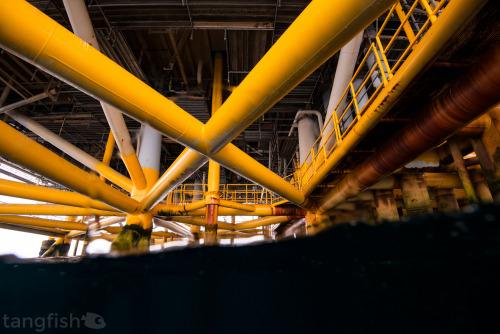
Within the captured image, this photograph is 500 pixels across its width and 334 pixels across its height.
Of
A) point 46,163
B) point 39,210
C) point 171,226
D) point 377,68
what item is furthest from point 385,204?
point 39,210

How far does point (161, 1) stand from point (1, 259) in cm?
932

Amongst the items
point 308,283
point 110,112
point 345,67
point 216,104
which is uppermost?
point 216,104

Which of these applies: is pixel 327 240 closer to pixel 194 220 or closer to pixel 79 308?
pixel 194 220

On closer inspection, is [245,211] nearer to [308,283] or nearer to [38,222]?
[308,283]

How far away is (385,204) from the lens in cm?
755

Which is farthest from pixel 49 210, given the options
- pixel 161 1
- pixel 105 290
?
pixel 161 1

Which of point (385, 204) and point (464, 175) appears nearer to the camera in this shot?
point (464, 175)

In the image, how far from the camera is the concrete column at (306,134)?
1230 cm

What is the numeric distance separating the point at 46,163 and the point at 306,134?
1085 centimetres

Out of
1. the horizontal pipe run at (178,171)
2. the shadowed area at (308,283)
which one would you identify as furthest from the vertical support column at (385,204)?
the horizontal pipe run at (178,171)

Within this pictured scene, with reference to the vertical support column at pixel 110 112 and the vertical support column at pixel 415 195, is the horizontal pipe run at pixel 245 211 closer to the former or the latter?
the vertical support column at pixel 110 112

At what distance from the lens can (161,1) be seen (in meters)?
7.48

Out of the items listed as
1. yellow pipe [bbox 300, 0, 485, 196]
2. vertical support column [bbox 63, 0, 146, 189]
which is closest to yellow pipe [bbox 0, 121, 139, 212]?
vertical support column [bbox 63, 0, 146, 189]

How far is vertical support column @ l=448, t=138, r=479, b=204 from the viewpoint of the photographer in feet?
16.8
